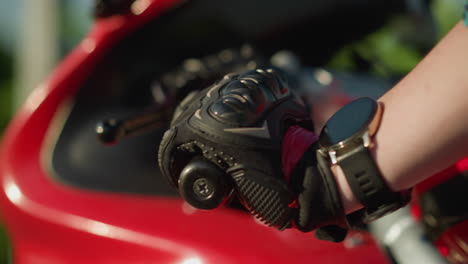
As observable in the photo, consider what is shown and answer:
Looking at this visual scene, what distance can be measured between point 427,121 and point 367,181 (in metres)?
0.10

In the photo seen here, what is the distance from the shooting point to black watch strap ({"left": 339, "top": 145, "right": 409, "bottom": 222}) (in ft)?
2.23

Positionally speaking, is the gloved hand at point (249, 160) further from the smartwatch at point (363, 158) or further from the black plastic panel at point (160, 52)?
the black plastic panel at point (160, 52)

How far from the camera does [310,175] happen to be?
0.69m

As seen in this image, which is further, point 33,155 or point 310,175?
point 33,155

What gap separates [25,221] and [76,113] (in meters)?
0.23

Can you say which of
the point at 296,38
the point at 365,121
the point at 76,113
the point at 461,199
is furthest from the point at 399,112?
the point at 296,38

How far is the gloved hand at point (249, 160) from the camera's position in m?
0.67

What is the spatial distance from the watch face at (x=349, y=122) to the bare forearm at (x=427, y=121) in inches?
0.8

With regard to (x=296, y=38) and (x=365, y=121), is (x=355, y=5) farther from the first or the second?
(x=365, y=121)

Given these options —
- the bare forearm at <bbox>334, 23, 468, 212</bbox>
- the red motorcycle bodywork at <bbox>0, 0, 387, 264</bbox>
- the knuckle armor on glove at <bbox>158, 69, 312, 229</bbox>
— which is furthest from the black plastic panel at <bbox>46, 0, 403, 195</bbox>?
the bare forearm at <bbox>334, 23, 468, 212</bbox>

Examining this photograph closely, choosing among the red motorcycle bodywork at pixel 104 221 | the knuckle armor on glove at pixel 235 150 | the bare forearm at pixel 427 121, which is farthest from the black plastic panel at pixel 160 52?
the bare forearm at pixel 427 121

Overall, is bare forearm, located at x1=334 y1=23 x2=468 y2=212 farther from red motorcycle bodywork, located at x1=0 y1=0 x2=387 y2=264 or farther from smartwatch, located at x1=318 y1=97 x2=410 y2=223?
red motorcycle bodywork, located at x1=0 y1=0 x2=387 y2=264

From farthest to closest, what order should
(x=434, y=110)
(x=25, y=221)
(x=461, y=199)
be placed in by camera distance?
(x=25, y=221)
(x=461, y=199)
(x=434, y=110)

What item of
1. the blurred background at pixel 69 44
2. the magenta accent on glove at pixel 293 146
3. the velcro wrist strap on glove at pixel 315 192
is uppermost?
the magenta accent on glove at pixel 293 146
